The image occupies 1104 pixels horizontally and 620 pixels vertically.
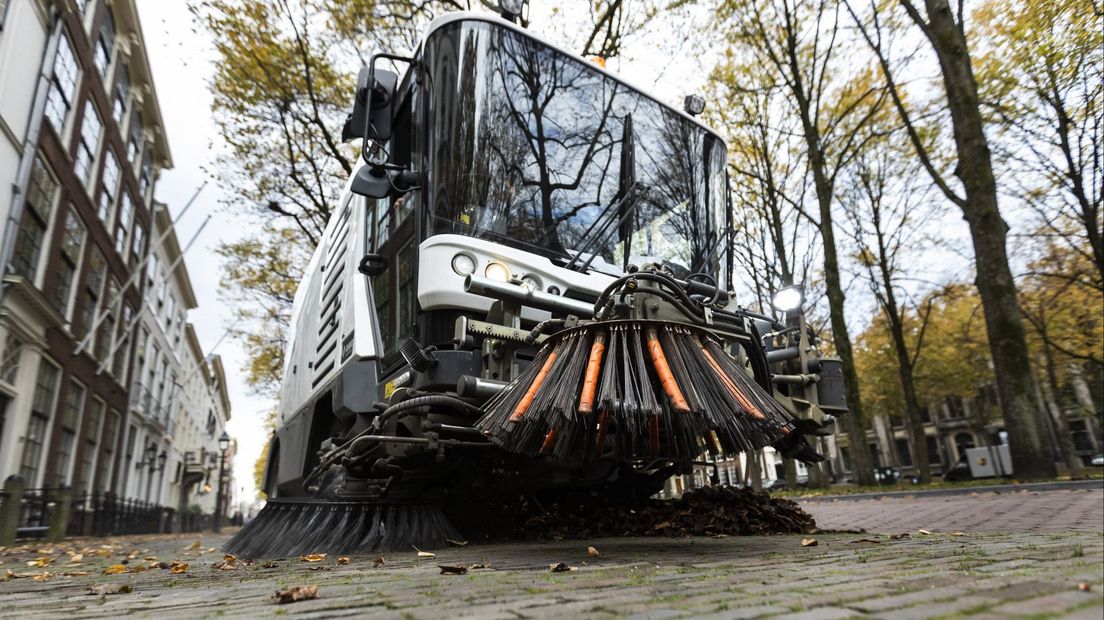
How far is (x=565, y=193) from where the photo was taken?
4.08 m

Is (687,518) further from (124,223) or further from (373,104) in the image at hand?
(124,223)

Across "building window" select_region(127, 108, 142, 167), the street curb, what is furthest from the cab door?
"building window" select_region(127, 108, 142, 167)

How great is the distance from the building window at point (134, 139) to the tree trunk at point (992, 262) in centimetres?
2450

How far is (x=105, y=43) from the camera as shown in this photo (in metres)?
19.6

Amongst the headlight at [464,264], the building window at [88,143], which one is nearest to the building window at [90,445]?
the building window at [88,143]

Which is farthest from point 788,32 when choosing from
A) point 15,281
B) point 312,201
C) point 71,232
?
point 71,232

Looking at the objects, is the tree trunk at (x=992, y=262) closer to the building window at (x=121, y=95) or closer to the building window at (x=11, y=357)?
the building window at (x=11, y=357)

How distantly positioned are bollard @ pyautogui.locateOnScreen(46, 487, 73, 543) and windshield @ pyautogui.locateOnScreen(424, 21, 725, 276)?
11.9 metres

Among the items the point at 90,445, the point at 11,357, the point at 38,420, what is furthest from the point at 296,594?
the point at 90,445

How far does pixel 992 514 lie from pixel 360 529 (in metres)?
5.41

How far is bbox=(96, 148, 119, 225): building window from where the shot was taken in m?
19.6

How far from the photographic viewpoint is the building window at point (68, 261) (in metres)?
16.0

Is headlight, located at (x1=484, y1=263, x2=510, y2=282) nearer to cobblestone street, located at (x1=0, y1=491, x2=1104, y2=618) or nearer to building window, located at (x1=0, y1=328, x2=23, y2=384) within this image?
cobblestone street, located at (x1=0, y1=491, x2=1104, y2=618)

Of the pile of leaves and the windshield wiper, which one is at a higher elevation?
the windshield wiper
